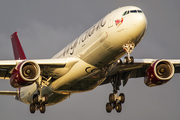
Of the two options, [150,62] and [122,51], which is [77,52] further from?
[150,62]

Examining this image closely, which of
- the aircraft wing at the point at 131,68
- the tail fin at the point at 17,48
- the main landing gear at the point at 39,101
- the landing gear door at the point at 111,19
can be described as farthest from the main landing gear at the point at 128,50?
the tail fin at the point at 17,48

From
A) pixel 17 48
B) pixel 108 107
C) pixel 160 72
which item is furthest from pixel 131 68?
pixel 17 48

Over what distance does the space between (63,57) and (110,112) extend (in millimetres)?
7275

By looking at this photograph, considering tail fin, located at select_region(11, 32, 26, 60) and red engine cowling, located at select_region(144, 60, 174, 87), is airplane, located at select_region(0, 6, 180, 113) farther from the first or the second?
tail fin, located at select_region(11, 32, 26, 60)

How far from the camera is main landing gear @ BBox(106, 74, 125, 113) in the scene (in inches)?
1601

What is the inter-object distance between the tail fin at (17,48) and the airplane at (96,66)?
5681 mm

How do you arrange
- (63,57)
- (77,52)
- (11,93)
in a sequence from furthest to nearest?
1. (11,93)
2. (63,57)
3. (77,52)

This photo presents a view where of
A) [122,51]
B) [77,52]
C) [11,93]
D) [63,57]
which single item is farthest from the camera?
[11,93]

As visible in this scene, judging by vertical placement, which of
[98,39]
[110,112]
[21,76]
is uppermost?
[98,39]

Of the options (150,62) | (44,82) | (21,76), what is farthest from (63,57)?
(150,62)

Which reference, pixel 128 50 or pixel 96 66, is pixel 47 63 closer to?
pixel 96 66

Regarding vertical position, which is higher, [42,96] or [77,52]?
[77,52]

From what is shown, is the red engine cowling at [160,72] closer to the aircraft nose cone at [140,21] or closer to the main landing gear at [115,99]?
the main landing gear at [115,99]

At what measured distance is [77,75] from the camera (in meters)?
36.4
